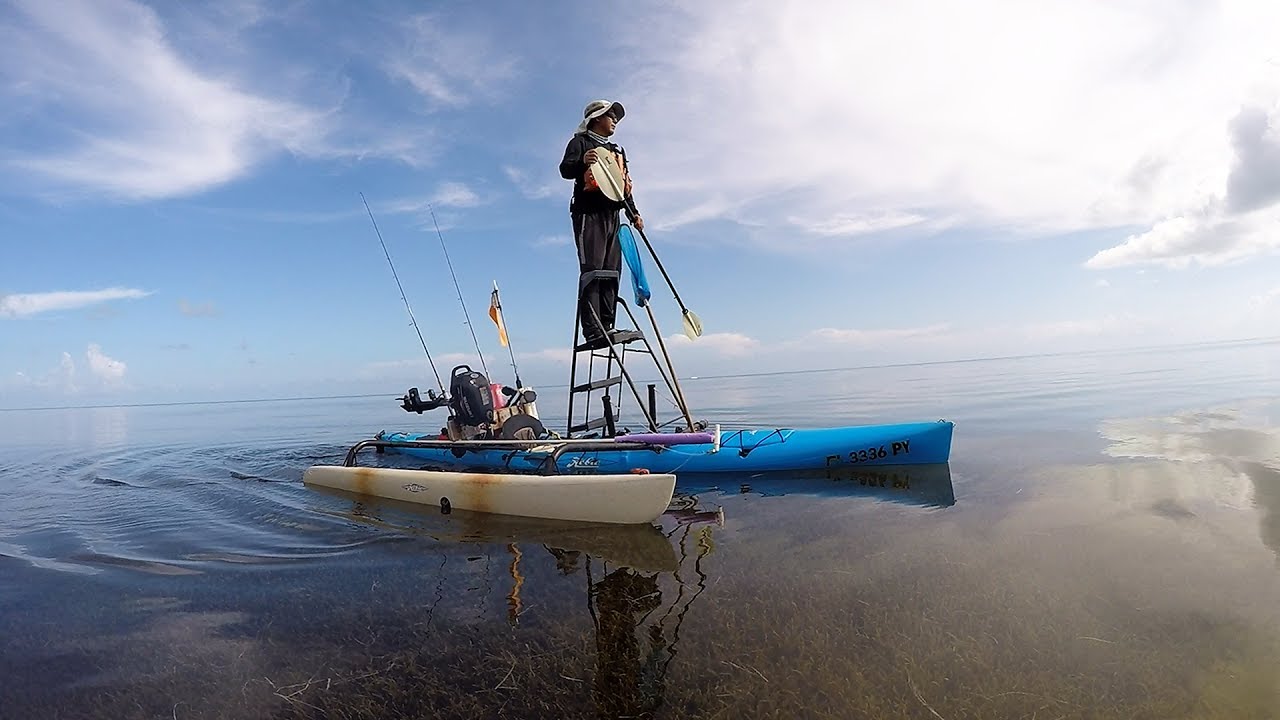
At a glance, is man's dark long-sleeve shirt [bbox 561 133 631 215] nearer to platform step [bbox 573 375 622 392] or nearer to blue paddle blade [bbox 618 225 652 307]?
blue paddle blade [bbox 618 225 652 307]

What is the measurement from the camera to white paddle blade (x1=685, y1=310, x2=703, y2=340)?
10.3 m

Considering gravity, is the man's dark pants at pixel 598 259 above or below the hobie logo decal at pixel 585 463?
above

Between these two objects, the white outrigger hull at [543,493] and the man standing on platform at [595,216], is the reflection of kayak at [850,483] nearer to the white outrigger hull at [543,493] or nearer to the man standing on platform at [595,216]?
the white outrigger hull at [543,493]

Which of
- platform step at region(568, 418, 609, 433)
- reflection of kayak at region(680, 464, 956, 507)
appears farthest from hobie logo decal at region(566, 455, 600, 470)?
reflection of kayak at region(680, 464, 956, 507)

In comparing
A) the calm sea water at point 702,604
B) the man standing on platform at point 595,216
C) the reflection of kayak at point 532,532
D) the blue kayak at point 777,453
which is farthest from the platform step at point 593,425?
the reflection of kayak at point 532,532

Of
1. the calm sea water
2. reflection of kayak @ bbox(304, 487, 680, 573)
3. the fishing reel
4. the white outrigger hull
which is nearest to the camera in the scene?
the calm sea water

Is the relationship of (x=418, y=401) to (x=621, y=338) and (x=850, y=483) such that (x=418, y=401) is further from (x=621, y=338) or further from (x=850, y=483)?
(x=850, y=483)

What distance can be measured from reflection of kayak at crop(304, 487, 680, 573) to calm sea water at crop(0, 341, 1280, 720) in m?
0.06

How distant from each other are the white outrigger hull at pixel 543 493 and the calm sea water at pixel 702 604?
0.28m

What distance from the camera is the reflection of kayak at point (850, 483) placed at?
8.56 m

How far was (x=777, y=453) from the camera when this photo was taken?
33.3 ft

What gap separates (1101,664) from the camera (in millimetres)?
3600

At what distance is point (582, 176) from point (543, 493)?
187 inches

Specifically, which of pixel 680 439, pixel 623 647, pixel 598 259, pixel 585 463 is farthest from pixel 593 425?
pixel 623 647
